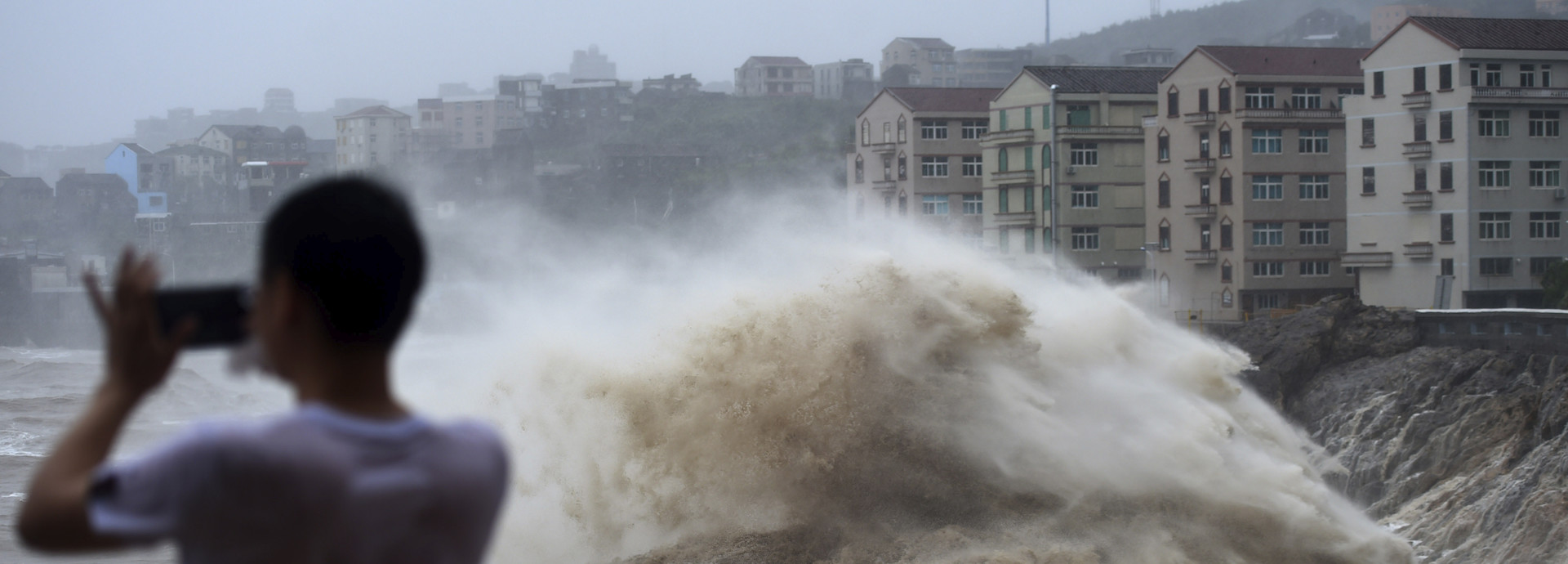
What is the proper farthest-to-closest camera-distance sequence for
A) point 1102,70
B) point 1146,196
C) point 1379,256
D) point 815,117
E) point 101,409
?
1. point 815,117
2. point 1102,70
3. point 1146,196
4. point 1379,256
5. point 101,409

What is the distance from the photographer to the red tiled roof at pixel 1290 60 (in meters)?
48.2

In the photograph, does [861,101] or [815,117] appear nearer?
[815,117]

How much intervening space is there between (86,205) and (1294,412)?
83.3m

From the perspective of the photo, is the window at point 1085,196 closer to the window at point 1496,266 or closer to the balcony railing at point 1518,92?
the balcony railing at point 1518,92

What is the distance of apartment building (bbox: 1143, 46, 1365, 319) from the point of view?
156ft

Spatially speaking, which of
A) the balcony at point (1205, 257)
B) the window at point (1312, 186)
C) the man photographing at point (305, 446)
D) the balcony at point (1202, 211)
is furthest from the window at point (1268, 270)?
the man photographing at point (305, 446)

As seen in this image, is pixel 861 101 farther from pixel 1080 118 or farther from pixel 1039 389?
pixel 1039 389

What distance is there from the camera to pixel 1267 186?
48031 millimetres

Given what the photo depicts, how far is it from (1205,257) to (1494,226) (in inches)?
398

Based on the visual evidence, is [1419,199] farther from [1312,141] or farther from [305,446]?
[305,446]

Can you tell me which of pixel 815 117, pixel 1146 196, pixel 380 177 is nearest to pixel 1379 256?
pixel 1146 196

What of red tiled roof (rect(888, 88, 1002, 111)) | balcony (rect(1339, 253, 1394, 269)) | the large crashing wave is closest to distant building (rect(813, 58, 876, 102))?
red tiled roof (rect(888, 88, 1002, 111))

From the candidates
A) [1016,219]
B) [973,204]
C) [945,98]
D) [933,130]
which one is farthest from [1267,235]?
[945,98]

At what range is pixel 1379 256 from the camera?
43.0 metres
